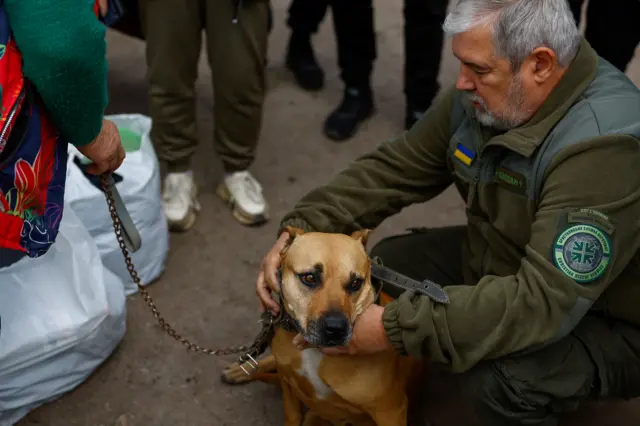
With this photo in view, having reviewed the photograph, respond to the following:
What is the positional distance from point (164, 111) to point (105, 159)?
1176 millimetres

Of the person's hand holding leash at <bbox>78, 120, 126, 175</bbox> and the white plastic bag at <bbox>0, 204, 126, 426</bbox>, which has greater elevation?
the person's hand holding leash at <bbox>78, 120, 126, 175</bbox>

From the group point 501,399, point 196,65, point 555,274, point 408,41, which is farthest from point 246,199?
point 555,274

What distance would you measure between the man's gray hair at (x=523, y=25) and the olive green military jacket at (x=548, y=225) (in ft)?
0.25

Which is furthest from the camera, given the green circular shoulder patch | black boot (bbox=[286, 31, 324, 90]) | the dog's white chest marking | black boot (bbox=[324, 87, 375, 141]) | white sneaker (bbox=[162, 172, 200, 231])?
black boot (bbox=[286, 31, 324, 90])

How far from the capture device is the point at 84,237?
2.27 m

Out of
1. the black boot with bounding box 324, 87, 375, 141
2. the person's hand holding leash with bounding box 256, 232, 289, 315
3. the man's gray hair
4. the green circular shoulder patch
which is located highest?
the man's gray hair

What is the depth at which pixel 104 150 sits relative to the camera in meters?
1.64

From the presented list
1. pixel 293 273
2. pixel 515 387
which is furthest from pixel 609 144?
pixel 293 273

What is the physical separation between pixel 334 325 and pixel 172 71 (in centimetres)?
147

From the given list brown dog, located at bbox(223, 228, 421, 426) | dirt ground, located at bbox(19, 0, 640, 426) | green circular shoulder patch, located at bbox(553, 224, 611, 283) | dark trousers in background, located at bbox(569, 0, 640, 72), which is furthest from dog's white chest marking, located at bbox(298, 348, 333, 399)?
dark trousers in background, located at bbox(569, 0, 640, 72)

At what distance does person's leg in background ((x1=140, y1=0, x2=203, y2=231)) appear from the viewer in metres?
2.64

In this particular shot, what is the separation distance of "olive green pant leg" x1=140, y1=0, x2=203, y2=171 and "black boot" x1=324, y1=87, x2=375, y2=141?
859 mm

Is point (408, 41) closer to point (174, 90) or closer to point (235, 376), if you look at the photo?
point (174, 90)

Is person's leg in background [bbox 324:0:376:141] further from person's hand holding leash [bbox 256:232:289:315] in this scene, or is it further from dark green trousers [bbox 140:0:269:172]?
person's hand holding leash [bbox 256:232:289:315]
